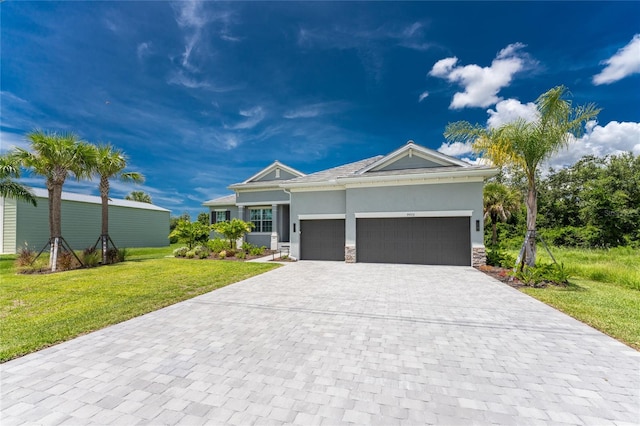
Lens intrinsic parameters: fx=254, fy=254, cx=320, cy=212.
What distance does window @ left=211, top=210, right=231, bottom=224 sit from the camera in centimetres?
2102

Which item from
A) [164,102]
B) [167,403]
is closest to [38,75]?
[164,102]

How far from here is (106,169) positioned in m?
13.2

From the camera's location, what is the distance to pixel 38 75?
38.7ft

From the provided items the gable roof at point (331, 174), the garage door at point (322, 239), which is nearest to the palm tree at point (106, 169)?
the gable roof at point (331, 174)

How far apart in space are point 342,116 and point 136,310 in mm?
16850

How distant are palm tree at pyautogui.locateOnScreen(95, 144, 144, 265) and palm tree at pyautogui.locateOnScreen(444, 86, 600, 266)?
1707 centimetres

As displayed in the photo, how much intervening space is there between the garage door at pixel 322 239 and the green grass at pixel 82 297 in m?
3.63

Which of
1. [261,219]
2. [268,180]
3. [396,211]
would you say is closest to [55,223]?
[261,219]

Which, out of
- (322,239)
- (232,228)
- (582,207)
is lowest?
(322,239)

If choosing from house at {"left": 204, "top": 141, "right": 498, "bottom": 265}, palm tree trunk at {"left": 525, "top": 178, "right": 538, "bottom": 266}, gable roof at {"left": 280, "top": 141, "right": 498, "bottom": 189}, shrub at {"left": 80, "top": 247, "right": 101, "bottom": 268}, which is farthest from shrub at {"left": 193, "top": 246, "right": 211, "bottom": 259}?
palm tree trunk at {"left": 525, "top": 178, "right": 538, "bottom": 266}

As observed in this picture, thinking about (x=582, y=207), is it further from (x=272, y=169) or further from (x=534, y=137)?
(x=272, y=169)

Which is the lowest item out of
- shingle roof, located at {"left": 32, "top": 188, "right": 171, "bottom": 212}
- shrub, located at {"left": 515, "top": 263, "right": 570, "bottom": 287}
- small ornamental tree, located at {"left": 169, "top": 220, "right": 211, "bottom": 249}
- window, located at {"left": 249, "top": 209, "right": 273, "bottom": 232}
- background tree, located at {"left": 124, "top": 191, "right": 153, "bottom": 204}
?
shrub, located at {"left": 515, "top": 263, "right": 570, "bottom": 287}

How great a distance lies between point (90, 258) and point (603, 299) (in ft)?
62.3

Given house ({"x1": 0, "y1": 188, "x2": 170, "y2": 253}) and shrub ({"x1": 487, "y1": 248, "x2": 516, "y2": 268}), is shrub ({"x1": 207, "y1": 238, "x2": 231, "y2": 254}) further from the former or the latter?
shrub ({"x1": 487, "y1": 248, "x2": 516, "y2": 268})
